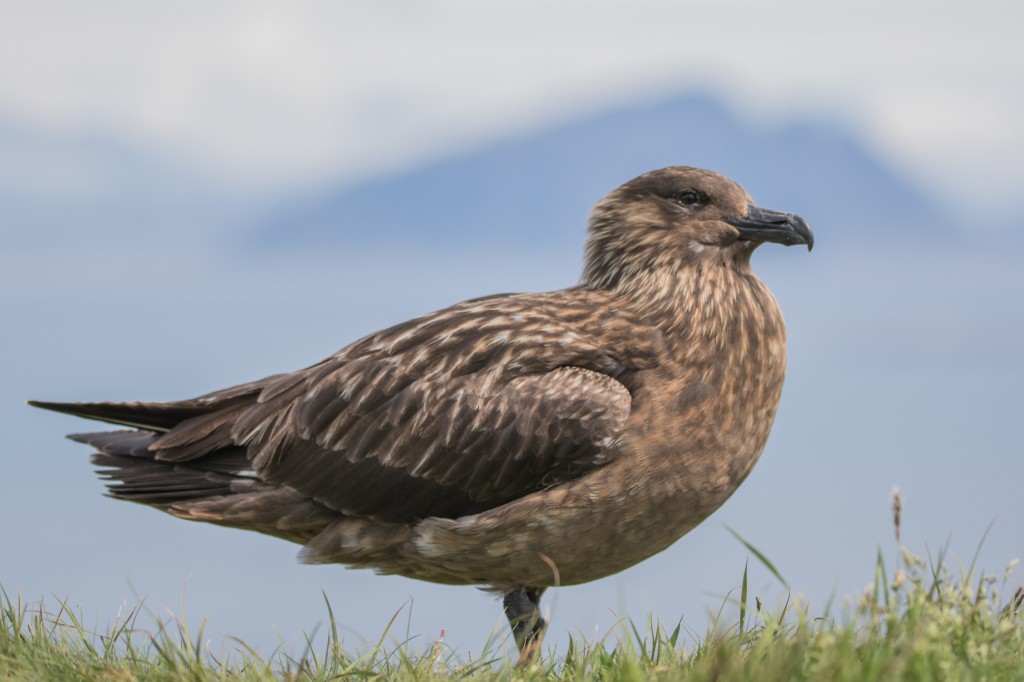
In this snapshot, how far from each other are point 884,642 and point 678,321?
6.97 ft

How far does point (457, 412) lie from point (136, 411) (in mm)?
2016

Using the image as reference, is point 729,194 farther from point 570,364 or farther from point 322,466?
point 322,466

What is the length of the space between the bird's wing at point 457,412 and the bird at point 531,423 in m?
0.01

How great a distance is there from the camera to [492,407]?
5430 millimetres

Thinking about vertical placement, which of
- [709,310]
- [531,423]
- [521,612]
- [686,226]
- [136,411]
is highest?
[686,226]

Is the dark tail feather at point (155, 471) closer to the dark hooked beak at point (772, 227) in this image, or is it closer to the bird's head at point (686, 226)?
the bird's head at point (686, 226)

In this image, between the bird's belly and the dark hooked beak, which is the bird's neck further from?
the bird's belly

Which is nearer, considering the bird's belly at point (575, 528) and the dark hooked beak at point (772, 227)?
the bird's belly at point (575, 528)

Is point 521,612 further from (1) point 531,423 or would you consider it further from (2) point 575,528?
(1) point 531,423

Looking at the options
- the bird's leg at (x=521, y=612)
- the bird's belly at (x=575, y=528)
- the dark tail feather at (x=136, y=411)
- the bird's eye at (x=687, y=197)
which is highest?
the bird's eye at (x=687, y=197)

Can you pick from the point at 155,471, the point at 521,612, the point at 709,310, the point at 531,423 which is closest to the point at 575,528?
the point at 531,423

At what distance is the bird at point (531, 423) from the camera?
5203 mm

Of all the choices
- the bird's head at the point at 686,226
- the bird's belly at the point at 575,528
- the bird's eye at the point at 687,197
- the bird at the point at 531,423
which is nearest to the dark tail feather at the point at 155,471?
the bird at the point at 531,423

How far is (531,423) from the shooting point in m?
5.29
